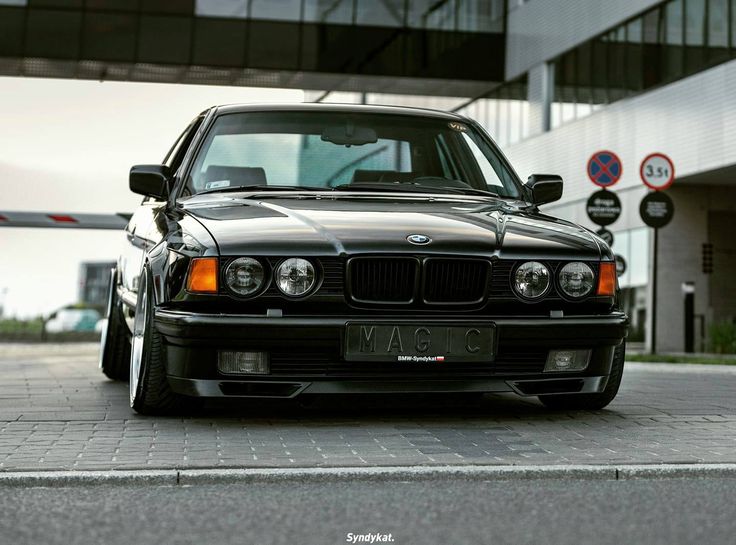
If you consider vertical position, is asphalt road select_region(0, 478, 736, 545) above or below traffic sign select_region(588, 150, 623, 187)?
below

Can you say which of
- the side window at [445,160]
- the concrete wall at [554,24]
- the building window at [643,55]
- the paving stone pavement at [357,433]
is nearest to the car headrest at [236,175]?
the side window at [445,160]

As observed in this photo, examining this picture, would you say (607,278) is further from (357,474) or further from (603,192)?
(603,192)

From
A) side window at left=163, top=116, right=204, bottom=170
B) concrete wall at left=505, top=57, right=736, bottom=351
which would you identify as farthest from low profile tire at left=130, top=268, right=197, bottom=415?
concrete wall at left=505, top=57, right=736, bottom=351

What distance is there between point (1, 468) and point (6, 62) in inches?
1106

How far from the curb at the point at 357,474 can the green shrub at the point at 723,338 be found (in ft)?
58.7

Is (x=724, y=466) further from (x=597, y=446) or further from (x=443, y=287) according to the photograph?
(x=443, y=287)

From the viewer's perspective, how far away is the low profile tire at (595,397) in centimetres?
679

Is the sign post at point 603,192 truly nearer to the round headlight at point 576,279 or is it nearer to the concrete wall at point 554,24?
the concrete wall at point 554,24

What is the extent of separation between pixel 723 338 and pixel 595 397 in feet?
53.5

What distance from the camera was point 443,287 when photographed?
6125 millimetres

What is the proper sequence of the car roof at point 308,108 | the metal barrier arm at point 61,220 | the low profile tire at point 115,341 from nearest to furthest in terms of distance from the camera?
the car roof at point 308,108
the low profile tire at point 115,341
the metal barrier arm at point 61,220

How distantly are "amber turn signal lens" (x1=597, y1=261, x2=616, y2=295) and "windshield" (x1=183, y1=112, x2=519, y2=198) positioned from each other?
1.16 m

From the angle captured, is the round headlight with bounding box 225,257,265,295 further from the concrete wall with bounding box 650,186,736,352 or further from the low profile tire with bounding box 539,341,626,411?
the concrete wall with bounding box 650,186,736,352

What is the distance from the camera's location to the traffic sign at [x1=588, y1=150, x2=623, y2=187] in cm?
1788
